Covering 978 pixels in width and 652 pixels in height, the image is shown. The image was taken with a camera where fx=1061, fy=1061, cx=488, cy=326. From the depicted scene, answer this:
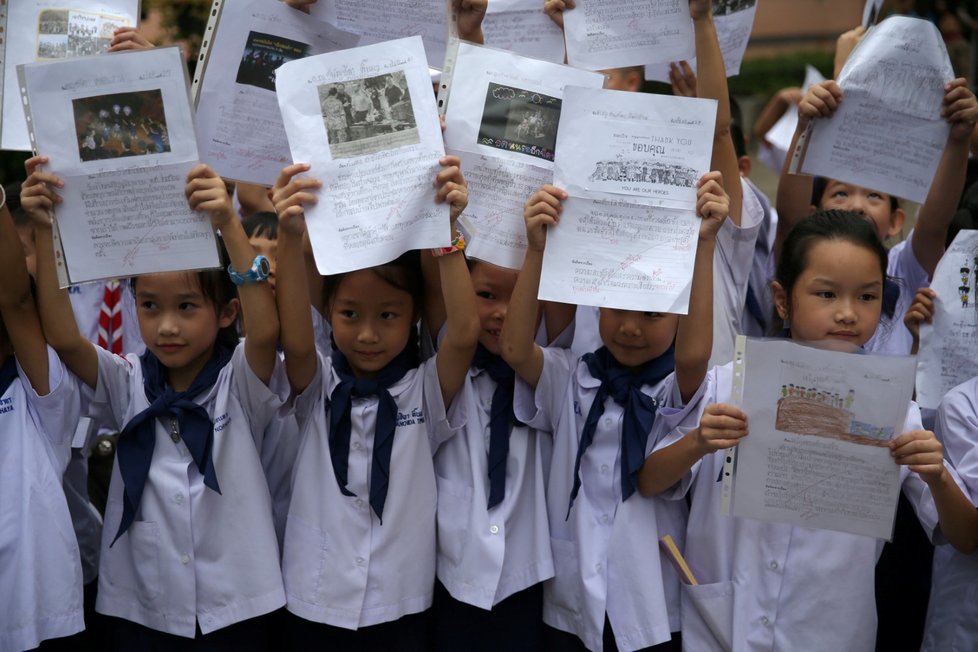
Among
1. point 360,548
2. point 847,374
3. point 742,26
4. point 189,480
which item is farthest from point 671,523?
point 742,26

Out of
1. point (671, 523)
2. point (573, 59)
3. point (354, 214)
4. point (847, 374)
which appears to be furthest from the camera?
point (573, 59)

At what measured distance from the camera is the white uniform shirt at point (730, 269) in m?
3.53

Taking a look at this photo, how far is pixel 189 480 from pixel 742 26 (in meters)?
2.48

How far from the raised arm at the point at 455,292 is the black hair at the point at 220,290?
69 centimetres

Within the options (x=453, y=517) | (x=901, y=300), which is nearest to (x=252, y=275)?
(x=453, y=517)

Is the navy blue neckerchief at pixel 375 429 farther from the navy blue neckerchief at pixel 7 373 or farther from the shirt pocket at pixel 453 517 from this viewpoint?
the navy blue neckerchief at pixel 7 373

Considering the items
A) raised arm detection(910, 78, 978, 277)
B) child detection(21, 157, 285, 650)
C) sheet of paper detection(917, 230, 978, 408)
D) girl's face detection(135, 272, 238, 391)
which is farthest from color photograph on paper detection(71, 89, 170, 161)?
raised arm detection(910, 78, 978, 277)

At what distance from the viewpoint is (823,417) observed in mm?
2729

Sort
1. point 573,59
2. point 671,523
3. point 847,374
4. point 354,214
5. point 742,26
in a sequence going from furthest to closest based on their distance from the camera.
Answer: point 742,26 < point 573,59 < point 671,523 < point 354,214 < point 847,374

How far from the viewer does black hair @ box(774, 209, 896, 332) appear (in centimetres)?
312

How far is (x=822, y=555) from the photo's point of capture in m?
2.91

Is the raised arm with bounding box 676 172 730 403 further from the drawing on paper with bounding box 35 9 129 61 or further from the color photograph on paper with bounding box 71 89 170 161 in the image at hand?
the drawing on paper with bounding box 35 9 129 61

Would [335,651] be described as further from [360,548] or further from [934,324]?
[934,324]

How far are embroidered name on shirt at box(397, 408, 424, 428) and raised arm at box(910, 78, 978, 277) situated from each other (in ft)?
6.03
